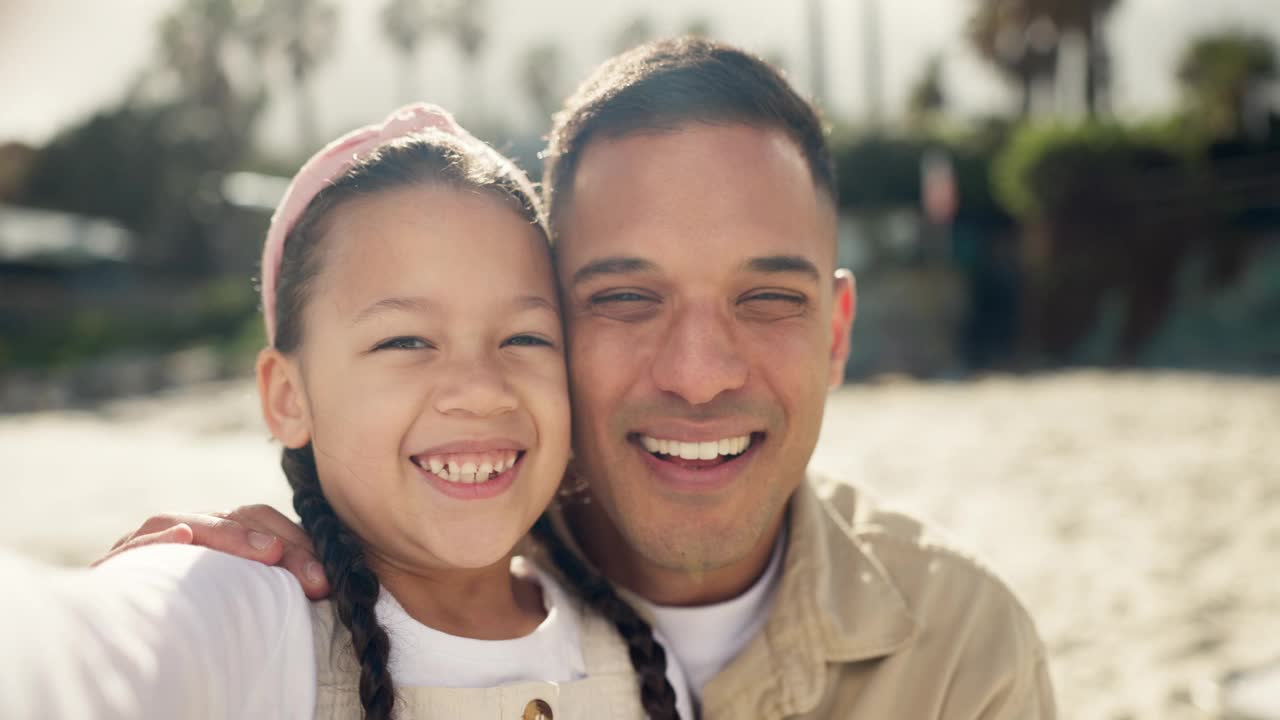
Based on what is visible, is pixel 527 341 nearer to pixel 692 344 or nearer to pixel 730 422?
pixel 692 344

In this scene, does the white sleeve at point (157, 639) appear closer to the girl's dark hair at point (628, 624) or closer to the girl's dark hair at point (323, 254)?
the girl's dark hair at point (323, 254)

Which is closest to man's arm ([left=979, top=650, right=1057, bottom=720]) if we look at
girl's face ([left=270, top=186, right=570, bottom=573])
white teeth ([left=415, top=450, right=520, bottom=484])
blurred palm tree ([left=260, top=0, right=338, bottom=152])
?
girl's face ([left=270, top=186, right=570, bottom=573])

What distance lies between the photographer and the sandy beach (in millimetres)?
4719

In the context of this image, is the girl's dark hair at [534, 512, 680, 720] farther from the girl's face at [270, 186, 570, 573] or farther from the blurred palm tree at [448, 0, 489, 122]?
the blurred palm tree at [448, 0, 489, 122]

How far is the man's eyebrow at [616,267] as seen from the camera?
222 centimetres

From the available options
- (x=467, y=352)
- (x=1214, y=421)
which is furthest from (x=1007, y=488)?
(x=467, y=352)

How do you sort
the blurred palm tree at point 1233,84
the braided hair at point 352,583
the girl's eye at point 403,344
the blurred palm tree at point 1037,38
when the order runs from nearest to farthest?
the braided hair at point 352,583 < the girl's eye at point 403,344 < the blurred palm tree at point 1233,84 < the blurred palm tree at point 1037,38

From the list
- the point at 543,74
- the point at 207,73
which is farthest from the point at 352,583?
the point at 543,74

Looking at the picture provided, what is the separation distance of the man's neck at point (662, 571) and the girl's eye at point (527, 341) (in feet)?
1.94

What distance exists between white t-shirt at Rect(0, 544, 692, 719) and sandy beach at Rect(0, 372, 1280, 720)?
3.87 feet

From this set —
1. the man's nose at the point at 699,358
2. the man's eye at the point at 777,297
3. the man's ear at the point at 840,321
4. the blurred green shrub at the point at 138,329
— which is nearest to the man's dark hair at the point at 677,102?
the man's ear at the point at 840,321

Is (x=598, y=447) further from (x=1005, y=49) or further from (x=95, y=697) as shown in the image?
(x=1005, y=49)

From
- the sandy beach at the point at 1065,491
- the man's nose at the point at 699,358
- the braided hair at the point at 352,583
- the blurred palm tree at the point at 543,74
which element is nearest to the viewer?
the braided hair at the point at 352,583

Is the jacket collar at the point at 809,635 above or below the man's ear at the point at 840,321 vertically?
below
